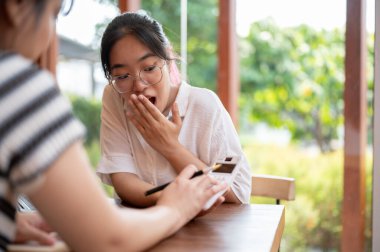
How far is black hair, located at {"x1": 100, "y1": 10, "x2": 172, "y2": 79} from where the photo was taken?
1822 millimetres

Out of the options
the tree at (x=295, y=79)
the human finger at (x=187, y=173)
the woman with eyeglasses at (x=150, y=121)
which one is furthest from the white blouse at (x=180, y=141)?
the tree at (x=295, y=79)

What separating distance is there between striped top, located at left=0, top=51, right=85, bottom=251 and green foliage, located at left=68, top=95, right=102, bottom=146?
2803mm

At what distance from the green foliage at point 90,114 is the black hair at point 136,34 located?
5.81 ft

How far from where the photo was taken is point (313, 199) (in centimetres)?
305

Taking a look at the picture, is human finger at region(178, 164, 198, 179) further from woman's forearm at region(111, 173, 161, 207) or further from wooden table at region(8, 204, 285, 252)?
woman's forearm at region(111, 173, 161, 207)

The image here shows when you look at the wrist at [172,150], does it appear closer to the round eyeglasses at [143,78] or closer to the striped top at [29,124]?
the round eyeglasses at [143,78]

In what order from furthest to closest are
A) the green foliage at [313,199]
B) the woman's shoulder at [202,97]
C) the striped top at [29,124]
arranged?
the green foliage at [313,199] < the woman's shoulder at [202,97] < the striped top at [29,124]

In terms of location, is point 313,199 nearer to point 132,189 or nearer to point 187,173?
point 132,189

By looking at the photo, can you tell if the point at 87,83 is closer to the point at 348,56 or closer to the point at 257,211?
the point at 348,56

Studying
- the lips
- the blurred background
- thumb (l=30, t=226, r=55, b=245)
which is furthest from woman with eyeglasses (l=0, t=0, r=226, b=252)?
the blurred background

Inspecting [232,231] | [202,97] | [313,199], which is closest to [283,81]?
[313,199]

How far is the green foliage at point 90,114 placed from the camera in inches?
144

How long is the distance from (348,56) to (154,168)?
1286 millimetres

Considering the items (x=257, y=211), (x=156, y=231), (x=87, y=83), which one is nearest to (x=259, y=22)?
(x=87, y=83)
